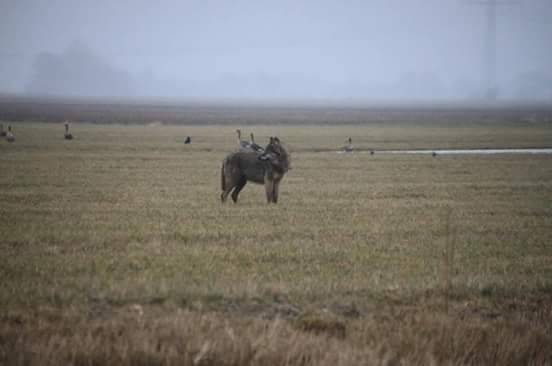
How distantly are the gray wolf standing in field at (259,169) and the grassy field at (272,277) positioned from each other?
1.93 feet

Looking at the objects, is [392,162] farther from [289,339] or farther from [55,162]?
[289,339]

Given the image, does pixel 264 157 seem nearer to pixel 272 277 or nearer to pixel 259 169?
pixel 259 169

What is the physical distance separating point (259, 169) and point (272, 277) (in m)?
8.67

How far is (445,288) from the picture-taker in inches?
379

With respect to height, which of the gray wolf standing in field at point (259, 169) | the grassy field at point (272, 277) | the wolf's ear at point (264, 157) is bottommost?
the grassy field at point (272, 277)

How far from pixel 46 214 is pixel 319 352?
10.9 meters

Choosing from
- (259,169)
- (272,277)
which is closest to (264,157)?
(259,169)

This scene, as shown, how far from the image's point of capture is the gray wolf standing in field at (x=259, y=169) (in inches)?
711

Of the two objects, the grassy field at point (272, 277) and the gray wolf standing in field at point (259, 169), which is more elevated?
the gray wolf standing in field at point (259, 169)

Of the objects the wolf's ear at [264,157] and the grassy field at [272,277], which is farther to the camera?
the wolf's ear at [264,157]

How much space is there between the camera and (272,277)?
396 inches

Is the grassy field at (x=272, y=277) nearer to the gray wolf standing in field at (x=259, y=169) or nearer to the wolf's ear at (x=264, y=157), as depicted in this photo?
the gray wolf standing in field at (x=259, y=169)

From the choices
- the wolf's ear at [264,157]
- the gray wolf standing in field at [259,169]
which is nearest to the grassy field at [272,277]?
the gray wolf standing in field at [259,169]

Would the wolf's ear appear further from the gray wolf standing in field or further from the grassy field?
the grassy field
